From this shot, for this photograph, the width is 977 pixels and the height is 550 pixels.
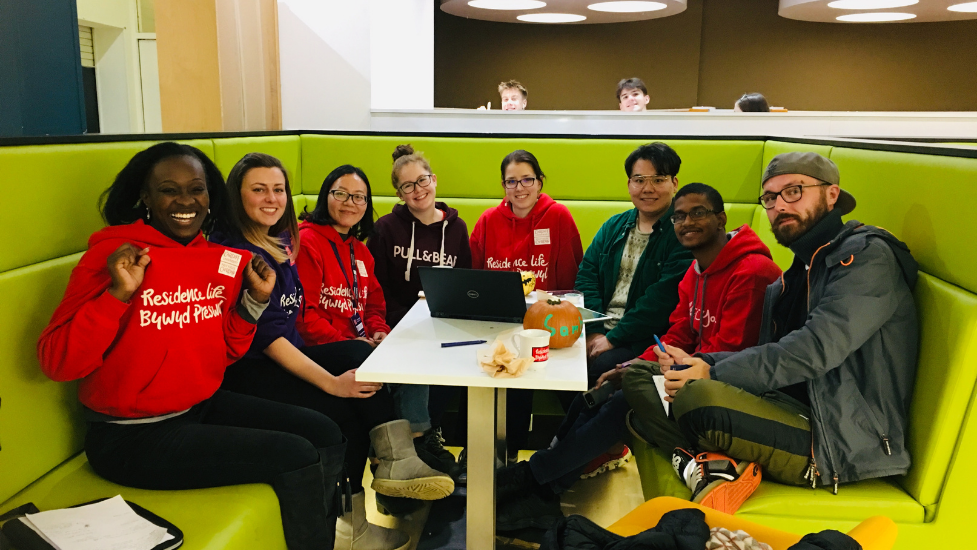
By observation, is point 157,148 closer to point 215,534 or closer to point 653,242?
point 215,534

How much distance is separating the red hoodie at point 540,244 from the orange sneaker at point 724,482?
138cm

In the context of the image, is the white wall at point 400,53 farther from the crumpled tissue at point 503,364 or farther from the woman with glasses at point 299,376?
the crumpled tissue at point 503,364

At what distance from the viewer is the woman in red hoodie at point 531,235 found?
2941 millimetres

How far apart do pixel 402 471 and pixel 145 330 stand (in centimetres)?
77

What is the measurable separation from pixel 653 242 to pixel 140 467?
70.7 inches

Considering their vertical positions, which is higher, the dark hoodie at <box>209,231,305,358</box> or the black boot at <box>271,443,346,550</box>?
the dark hoodie at <box>209,231,305,358</box>

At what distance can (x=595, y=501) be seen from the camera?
256cm

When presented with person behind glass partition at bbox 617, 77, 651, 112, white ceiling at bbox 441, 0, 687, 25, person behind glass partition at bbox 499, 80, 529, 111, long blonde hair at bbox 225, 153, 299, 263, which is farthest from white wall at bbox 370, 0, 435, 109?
long blonde hair at bbox 225, 153, 299, 263

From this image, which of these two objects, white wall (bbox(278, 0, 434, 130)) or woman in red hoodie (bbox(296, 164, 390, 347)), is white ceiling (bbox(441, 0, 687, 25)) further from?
woman in red hoodie (bbox(296, 164, 390, 347))

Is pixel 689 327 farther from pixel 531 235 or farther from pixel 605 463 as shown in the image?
pixel 531 235

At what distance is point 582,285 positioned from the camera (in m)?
2.86

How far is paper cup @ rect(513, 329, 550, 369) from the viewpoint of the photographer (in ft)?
5.56

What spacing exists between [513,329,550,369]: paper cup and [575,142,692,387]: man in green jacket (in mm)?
832

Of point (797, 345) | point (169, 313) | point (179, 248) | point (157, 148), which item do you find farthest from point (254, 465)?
point (797, 345)
